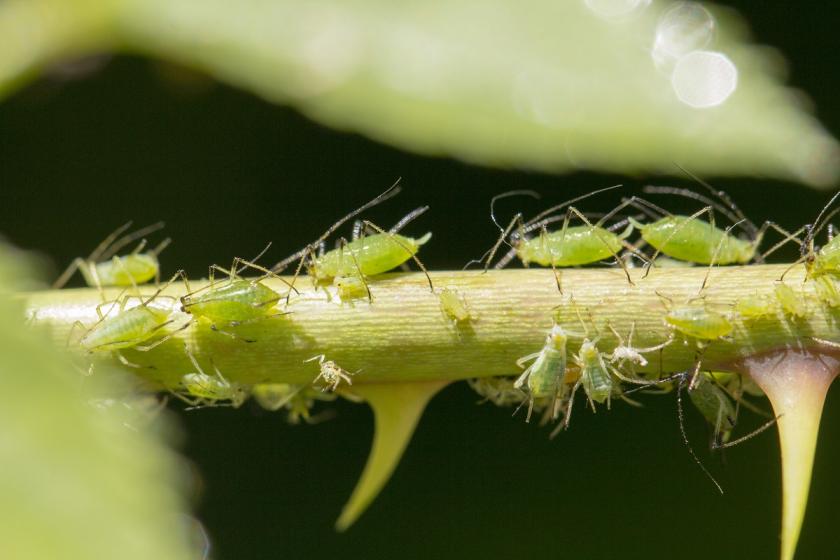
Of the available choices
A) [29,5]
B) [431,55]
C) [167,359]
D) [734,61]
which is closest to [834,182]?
[734,61]

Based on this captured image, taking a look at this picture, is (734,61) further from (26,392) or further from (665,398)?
(26,392)

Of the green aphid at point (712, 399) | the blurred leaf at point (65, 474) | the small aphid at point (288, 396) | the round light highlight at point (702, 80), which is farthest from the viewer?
the round light highlight at point (702, 80)

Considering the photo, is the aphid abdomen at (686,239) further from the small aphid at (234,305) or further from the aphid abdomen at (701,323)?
the small aphid at (234,305)

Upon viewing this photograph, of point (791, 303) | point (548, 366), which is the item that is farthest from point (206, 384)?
point (791, 303)

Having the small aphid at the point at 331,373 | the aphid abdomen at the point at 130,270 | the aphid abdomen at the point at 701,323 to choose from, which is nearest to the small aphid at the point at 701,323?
the aphid abdomen at the point at 701,323

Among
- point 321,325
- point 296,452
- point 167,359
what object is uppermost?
point 321,325

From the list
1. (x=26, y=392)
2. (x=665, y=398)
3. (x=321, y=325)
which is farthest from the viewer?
(x=665, y=398)
